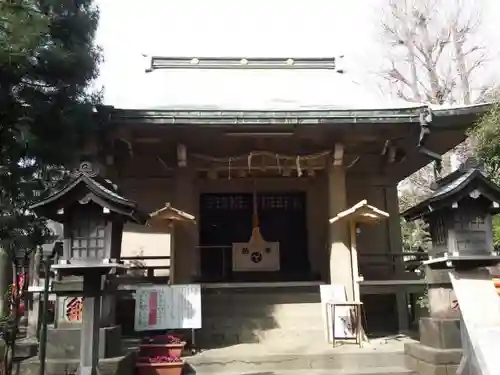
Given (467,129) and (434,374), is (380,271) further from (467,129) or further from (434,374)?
(434,374)

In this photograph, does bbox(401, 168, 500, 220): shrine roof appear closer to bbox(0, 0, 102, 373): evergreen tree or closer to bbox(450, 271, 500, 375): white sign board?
bbox(450, 271, 500, 375): white sign board

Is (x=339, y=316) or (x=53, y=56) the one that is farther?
(x=339, y=316)

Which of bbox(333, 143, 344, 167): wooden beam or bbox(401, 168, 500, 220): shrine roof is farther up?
bbox(333, 143, 344, 167): wooden beam

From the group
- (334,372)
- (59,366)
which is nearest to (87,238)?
(59,366)

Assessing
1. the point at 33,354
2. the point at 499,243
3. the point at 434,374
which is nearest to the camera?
the point at 434,374

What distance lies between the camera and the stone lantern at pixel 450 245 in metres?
6.40

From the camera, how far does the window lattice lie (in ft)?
20.5

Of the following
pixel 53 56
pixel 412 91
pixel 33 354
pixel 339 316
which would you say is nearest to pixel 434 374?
pixel 339 316

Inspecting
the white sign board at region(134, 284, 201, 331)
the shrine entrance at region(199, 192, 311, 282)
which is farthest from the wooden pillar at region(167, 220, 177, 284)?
the shrine entrance at region(199, 192, 311, 282)

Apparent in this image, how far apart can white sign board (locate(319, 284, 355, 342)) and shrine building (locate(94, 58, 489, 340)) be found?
655 millimetres

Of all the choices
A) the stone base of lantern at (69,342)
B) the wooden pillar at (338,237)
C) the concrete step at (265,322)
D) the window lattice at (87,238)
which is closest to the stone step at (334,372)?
the stone base of lantern at (69,342)

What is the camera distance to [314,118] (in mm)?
9969

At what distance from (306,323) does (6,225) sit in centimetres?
600

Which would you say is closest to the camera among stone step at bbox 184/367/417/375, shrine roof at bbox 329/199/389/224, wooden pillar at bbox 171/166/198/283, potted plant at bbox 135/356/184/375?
potted plant at bbox 135/356/184/375
